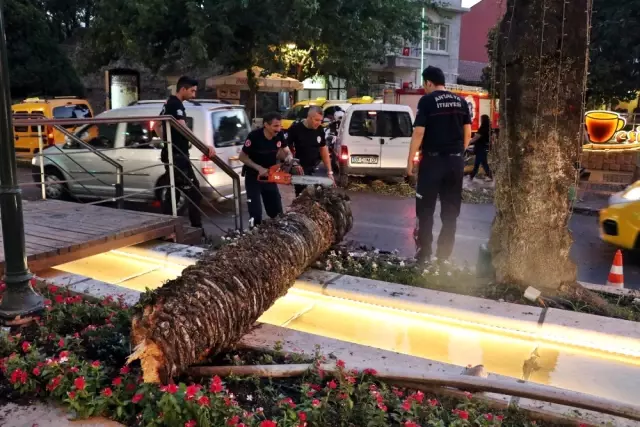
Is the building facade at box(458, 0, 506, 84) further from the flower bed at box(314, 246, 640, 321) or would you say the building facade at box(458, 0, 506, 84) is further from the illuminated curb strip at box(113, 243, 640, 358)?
the illuminated curb strip at box(113, 243, 640, 358)

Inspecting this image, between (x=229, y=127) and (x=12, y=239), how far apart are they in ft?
19.8

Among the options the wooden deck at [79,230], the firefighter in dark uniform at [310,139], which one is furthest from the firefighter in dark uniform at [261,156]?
the wooden deck at [79,230]

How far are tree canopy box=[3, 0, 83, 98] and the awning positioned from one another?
12.7 m

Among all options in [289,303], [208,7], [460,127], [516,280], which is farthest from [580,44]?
[208,7]

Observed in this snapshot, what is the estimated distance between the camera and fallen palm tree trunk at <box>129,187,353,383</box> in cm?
304

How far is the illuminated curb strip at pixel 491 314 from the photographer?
13.3 feet

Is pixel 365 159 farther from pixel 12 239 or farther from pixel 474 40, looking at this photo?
pixel 474 40

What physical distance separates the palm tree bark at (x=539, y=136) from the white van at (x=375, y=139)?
7.98m

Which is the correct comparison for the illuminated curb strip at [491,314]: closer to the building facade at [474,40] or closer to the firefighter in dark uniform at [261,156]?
the firefighter in dark uniform at [261,156]

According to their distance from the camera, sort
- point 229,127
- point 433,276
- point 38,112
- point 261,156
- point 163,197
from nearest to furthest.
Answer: point 433,276, point 261,156, point 163,197, point 229,127, point 38,112

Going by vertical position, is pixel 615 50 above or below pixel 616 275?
above

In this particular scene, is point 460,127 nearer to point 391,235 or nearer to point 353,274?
point 353,274

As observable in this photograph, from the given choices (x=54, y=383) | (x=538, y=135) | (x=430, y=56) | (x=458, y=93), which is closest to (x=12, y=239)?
(x=54, y=383)

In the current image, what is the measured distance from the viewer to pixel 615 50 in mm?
21750
